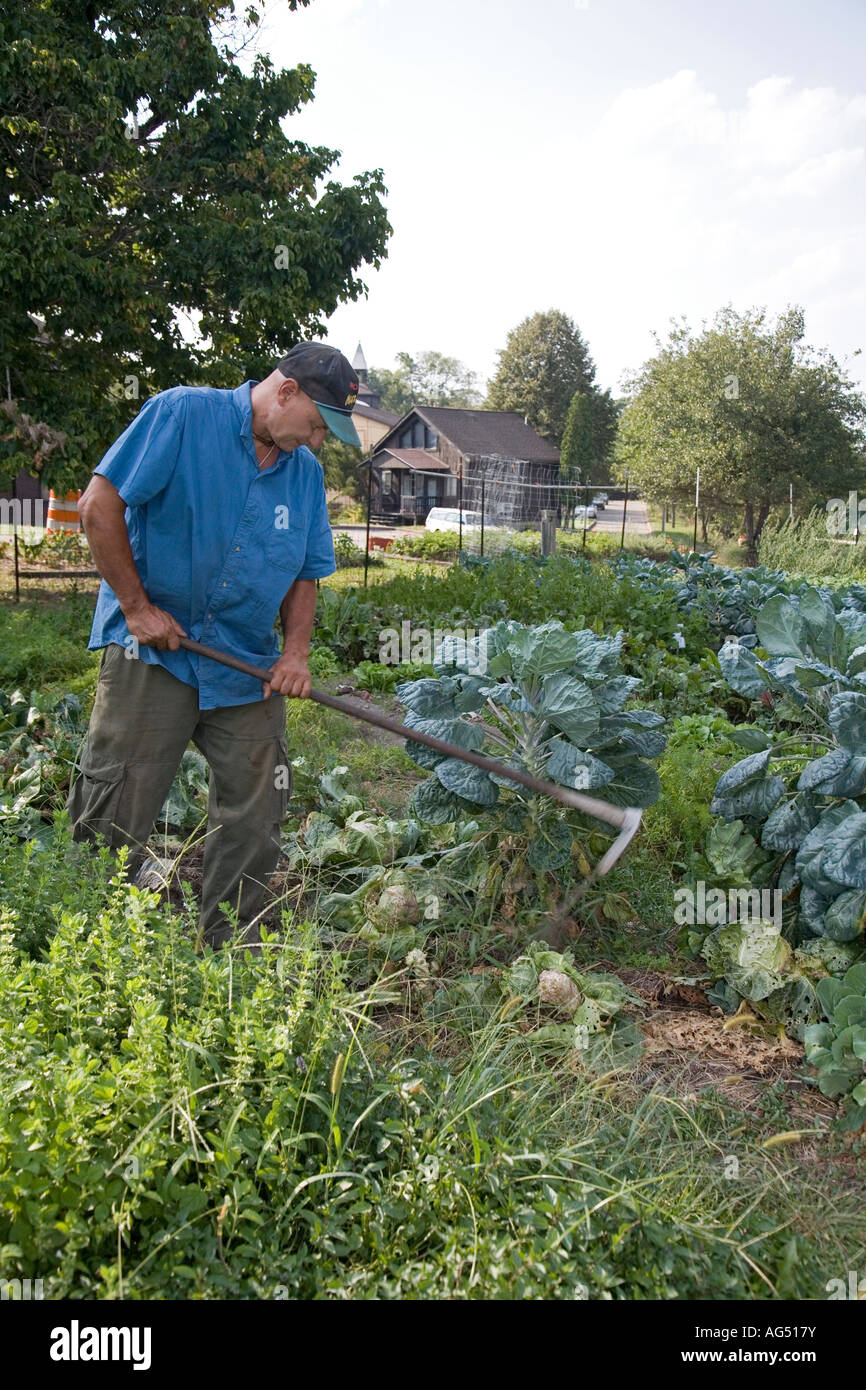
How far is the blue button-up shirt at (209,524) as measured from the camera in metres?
2.85

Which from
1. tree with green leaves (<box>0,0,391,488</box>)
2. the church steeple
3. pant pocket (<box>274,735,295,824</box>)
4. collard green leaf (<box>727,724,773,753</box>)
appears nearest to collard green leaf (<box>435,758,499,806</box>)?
pant pocket (<box>274,735,295,824</box>)

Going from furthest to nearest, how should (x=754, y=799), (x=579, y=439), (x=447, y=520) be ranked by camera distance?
(x=579, y=439) → (x=447, y=520) → (x=754, y=799)

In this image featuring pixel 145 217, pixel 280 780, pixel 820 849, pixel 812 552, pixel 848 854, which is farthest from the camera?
pixel 812 552

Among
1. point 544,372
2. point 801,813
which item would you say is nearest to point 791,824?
point 801,813

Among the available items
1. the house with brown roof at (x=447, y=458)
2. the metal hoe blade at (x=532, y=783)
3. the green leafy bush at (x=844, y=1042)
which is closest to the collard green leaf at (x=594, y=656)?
the metal hoe blade at (x=532, y=783)

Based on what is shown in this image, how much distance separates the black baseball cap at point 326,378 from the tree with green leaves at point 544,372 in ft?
171

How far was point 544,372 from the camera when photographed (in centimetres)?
5419

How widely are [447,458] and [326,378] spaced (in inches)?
1562

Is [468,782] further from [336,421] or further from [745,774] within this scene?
[336,421]

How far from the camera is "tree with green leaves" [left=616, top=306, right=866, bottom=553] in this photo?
78.0 ft

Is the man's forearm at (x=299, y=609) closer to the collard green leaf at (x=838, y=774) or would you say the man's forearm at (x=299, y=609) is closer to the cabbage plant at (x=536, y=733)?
the cabbage plant at (x=536, y=733)

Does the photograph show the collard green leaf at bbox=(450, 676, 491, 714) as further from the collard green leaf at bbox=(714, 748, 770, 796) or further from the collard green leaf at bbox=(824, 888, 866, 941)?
the collard green leaf at bbox=(824, 888, 866, 941)
